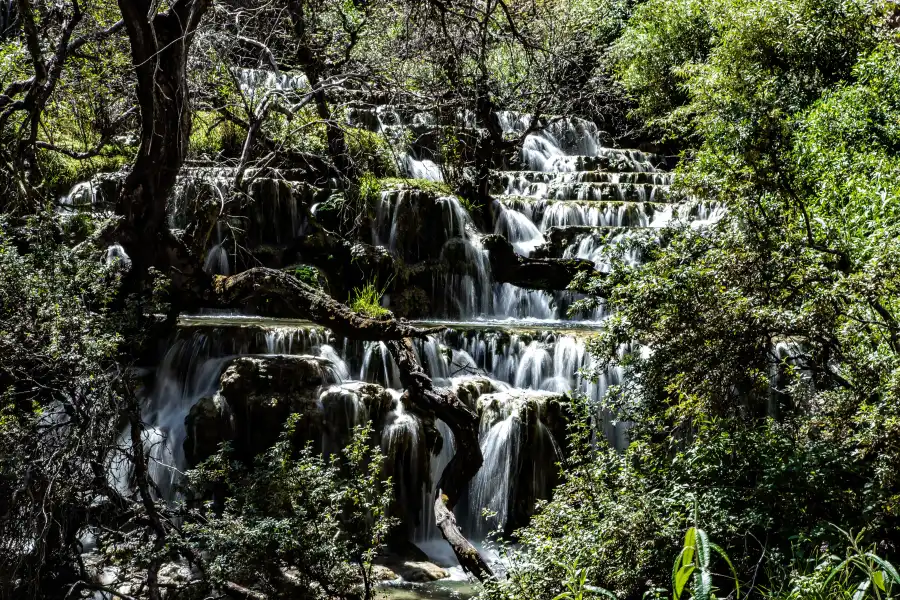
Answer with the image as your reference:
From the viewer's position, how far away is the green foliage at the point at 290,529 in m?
5.06

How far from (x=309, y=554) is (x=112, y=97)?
7376 mm

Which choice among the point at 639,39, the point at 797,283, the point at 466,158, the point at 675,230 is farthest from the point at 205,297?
the point at 639,39

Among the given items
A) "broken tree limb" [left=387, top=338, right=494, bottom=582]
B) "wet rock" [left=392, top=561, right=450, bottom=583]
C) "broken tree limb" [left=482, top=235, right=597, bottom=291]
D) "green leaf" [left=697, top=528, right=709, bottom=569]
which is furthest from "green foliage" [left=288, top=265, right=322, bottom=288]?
"green leaf" [left=697, top=528, right=709, bottom=569]

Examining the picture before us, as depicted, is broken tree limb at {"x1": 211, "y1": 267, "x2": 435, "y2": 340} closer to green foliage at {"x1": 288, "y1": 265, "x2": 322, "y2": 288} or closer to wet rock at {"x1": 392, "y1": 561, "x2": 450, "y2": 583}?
wet rock at {"x1": 392, "y1": 561, "x2": 450, "y2": 583}

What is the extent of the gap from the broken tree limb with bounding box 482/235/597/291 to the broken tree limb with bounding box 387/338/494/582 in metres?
7.09

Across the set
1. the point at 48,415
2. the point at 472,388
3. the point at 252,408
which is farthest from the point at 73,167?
the point at 48,415

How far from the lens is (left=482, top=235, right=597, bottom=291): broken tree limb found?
1442 cm

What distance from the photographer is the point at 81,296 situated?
559 centimetres

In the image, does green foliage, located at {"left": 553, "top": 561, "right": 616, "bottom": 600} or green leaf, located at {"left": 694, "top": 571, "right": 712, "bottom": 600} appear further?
green foliage, located at {"left": 553, "top": 561, "right": 616, "bottom": 600}

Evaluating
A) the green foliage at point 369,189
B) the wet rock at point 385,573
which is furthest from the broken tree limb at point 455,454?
the green foliage at point 369,189

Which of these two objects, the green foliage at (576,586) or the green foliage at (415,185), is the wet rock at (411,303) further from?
the green foliage at (576,586)

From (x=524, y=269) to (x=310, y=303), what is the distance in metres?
7.39

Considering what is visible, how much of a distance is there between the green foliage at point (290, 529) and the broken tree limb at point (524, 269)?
9.09m

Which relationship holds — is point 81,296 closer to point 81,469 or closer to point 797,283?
point 81,469
